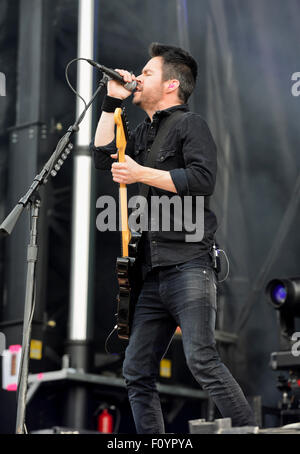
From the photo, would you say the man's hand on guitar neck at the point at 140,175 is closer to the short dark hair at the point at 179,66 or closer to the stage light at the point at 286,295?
the short dark hair at the point at 179,66

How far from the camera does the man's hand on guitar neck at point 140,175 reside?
302cm

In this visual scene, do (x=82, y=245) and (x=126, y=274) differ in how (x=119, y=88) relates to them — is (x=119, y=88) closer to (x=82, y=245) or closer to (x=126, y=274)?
(x=126, y=274)

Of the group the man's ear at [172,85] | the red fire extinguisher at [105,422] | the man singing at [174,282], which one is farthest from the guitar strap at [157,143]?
the red fire extinguisher at [105,422]

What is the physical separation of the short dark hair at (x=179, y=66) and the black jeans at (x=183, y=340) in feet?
2.52

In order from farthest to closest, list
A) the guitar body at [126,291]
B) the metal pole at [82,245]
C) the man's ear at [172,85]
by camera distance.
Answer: the metal pole at [82,245], the man's ear at [172,85], the guitar body at [126,291]

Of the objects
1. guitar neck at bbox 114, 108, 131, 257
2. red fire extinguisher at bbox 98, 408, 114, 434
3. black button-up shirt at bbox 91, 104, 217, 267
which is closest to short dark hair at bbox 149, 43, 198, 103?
black button-up shirt at bbox 91, 104, 217, 267

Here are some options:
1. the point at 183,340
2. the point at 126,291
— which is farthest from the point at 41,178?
the point at 183,340

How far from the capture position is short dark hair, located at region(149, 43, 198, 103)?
340cm

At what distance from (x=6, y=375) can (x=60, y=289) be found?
1.01m

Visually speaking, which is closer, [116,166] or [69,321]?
[116,166]

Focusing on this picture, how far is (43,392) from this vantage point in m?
6.10
